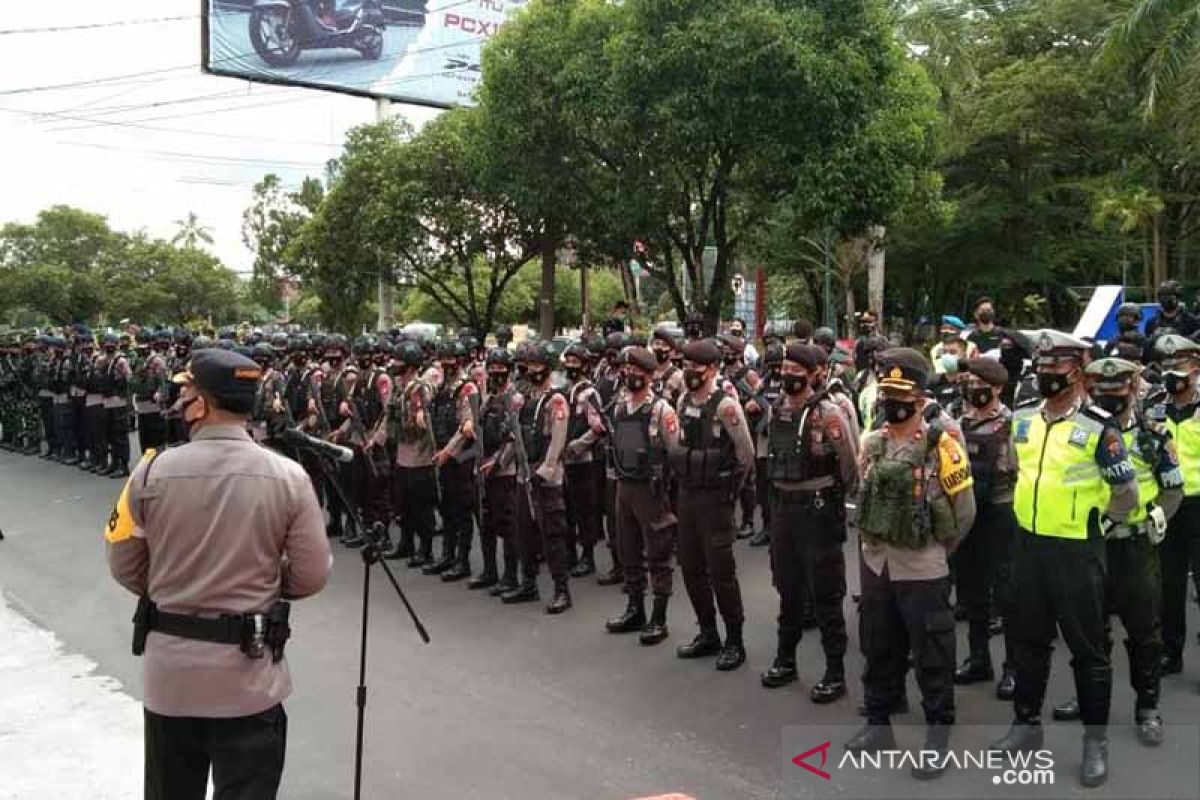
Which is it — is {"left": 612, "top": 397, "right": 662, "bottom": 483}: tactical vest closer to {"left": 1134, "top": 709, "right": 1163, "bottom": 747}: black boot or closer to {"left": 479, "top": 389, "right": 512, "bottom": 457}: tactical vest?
{"left": 479, "top": 389, "right": 512, "bottom": 457}: tactical vest

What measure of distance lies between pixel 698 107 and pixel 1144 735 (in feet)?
34.5

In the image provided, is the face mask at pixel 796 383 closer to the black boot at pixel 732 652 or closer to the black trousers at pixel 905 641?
the black trousers at pixel 905 641

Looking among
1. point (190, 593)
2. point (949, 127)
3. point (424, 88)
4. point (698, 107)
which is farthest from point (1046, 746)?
point (424, 88)

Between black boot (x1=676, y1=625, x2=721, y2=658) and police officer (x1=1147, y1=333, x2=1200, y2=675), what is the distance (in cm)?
261

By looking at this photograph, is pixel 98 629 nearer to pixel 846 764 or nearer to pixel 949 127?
pixel 846 764

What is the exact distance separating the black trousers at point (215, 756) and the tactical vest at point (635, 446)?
3.52 metres

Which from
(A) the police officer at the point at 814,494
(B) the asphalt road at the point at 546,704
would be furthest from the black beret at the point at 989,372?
(B) the asphalt road at the point at 546,704

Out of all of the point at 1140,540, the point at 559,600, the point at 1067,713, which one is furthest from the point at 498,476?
the point at 1140,540

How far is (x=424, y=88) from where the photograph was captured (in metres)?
32.1

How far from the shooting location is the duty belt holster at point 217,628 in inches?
120

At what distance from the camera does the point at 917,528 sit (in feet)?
14.8

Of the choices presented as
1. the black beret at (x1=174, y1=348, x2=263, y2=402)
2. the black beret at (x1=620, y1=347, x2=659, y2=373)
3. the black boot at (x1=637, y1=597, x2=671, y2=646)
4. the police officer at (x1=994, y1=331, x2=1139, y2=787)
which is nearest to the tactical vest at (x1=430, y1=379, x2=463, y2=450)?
the black beret at (x1=620, y1=347, x2=659, y2=373)

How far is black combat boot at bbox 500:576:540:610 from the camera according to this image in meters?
7.61

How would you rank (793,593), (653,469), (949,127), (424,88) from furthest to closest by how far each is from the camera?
(424,88)
(949,127)
(653,469)
(793,593)
